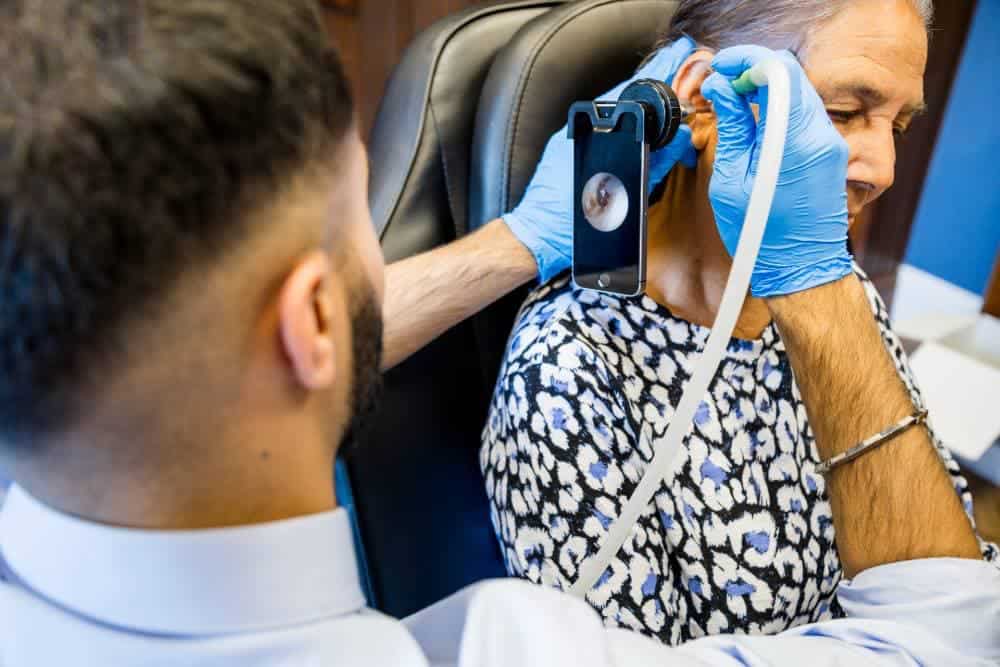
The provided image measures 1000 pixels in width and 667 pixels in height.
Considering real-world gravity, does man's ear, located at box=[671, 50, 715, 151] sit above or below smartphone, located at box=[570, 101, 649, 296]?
above

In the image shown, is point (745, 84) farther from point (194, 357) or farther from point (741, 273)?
point (194, 357)

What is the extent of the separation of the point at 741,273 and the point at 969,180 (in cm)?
199

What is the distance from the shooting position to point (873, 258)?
7.93 feet

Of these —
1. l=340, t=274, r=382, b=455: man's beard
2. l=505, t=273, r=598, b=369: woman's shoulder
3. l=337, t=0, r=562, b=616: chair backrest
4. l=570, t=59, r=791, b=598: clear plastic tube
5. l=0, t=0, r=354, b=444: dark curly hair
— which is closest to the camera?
l=0, t=0, r=354, b=444: dark curly hair

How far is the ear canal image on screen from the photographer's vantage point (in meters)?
0.83

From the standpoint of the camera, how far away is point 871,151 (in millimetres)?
860

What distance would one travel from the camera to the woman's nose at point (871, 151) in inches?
33.9

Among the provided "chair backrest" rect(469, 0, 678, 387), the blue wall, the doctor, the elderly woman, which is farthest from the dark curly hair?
the blue wall

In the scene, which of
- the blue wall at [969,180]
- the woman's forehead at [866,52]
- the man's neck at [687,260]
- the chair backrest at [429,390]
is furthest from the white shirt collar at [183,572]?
the blue wall at [969,180]

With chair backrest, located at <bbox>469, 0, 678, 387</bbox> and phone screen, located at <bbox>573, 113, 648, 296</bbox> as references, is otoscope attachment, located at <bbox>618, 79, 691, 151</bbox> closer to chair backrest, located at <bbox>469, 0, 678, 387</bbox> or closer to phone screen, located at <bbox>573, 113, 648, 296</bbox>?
phone screen, located at <bbox>573, 113, 648, 296</bbox>

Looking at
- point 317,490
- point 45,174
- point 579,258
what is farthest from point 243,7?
point 579,258

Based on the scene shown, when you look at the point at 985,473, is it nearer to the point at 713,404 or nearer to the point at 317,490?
the point at 713,404

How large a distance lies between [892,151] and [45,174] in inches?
33.5

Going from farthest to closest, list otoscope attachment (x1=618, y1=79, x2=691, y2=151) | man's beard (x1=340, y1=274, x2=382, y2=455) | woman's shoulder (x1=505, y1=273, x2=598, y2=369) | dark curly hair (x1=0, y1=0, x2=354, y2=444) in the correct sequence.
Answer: woman's shoulder (x1=505, y1=273, x2=598, y2=369)
otoscope attachment (x1=618, y1=79, x2=691, y2=151)
man's beard (x1=340, y1=274, x2=382, y2=455)
dark curly hair (x1=0, y1=0, x2=354, y2=444)
